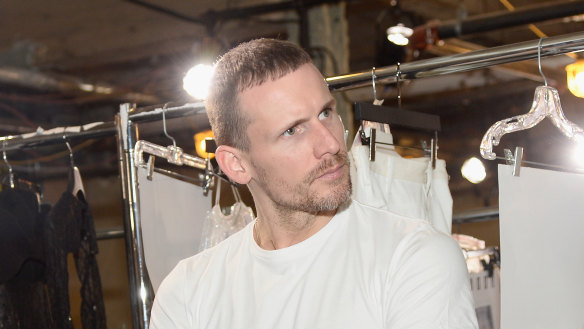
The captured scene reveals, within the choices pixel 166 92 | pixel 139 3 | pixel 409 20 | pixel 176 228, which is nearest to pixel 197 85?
pixel 176 228

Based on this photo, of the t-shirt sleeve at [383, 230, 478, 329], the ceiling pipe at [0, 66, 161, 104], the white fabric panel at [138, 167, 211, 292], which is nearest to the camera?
the t-shirt sleeve at [383, 230, 478, 329]

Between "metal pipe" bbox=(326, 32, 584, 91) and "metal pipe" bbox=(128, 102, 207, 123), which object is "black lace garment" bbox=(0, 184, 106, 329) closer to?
"metal pipe" bbox=(128, 102, 207, 123)

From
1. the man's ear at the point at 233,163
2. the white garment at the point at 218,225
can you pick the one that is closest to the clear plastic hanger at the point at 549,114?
the man's ear at the point at 233,163

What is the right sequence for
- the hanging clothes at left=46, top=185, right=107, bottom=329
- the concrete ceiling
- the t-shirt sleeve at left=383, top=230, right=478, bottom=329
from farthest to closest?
the concrete ceiling < the hanging clothes at left=46, top=185, right=107, bottom=329 < the t-shirt sleeve at left=383, top=230, right=478, bottom=329

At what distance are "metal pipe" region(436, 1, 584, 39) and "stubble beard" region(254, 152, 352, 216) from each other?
2906 mm

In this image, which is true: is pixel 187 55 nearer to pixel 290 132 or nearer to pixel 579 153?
pixel 290 132

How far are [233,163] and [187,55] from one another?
4.72 metres

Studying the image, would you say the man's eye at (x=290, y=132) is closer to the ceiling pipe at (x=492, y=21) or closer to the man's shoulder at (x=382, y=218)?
the man's shoulder at (x=382, y=218)

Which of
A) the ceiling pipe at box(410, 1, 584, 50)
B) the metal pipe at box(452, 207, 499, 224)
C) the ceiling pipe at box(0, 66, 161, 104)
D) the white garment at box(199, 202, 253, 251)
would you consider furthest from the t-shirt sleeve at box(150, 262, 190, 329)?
the ceiling pipe at box(0, 66, 161, 104)

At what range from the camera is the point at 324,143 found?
1.53 m

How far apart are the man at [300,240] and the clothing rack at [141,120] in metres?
0.22

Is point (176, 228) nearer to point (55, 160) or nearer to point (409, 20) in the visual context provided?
point (409, 20)

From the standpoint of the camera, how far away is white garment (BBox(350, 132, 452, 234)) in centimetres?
179

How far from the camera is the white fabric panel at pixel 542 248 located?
1462 mm
